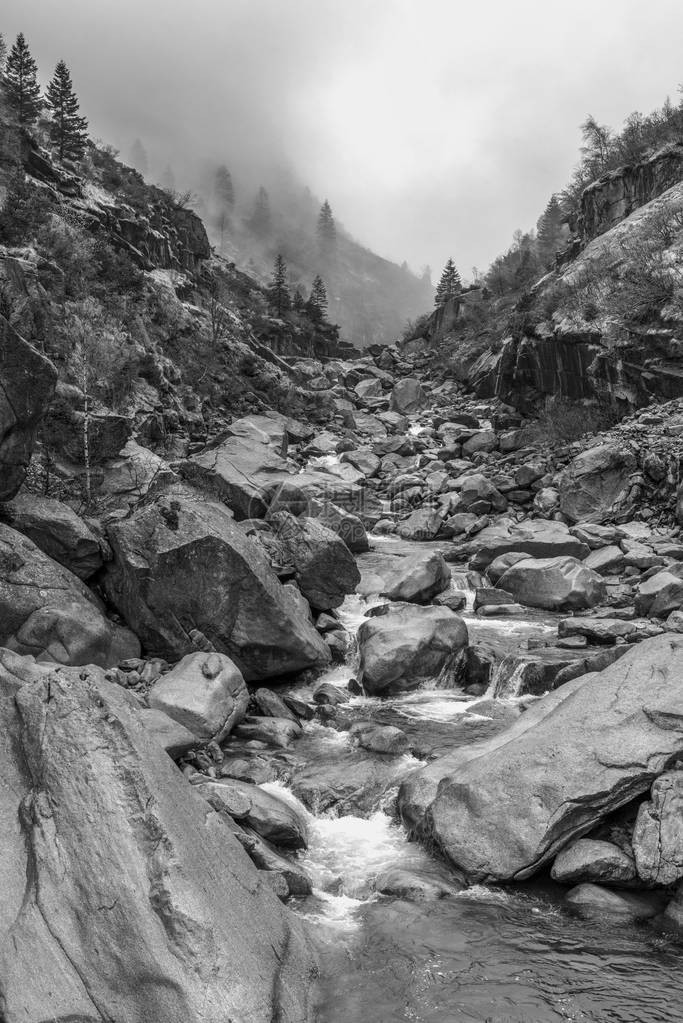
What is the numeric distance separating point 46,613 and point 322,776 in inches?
212

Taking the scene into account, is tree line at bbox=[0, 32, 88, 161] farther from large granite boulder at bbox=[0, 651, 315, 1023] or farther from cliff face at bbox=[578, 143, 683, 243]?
large granite boulder at bbox=[0, 651, 315, 1023]

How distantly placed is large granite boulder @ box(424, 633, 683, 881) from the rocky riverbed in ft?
0.11

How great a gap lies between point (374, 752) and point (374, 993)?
5.07m

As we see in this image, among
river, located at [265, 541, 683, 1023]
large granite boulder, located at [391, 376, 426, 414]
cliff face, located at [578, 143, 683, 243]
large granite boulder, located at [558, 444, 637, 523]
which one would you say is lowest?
river, located at [265, 541, 683, 1023]

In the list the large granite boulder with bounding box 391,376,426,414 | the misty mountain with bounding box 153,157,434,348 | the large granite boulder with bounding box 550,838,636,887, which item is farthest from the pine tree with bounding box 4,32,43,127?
the misty mountain with bounding box 153,157,434,348

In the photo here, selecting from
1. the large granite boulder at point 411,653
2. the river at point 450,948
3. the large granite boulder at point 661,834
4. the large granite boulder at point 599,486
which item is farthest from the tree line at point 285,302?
the large granite boulder at point 661,834

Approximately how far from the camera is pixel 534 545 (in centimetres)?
2186

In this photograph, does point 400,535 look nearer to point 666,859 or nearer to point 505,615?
point 505,615

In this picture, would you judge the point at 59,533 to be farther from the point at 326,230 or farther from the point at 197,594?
the point at 326,230

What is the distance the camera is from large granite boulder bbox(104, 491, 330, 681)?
12.9 metres

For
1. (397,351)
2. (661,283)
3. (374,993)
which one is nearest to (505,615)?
(374,993)

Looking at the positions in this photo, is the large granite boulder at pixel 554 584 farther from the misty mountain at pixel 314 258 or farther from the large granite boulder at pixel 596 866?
the misty mountain at pixel 314 258

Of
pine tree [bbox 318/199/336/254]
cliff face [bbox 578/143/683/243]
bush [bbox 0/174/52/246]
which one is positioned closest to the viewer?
bush [bbox 0/174/52/246]

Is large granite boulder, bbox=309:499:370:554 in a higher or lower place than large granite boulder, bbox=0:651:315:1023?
higher
